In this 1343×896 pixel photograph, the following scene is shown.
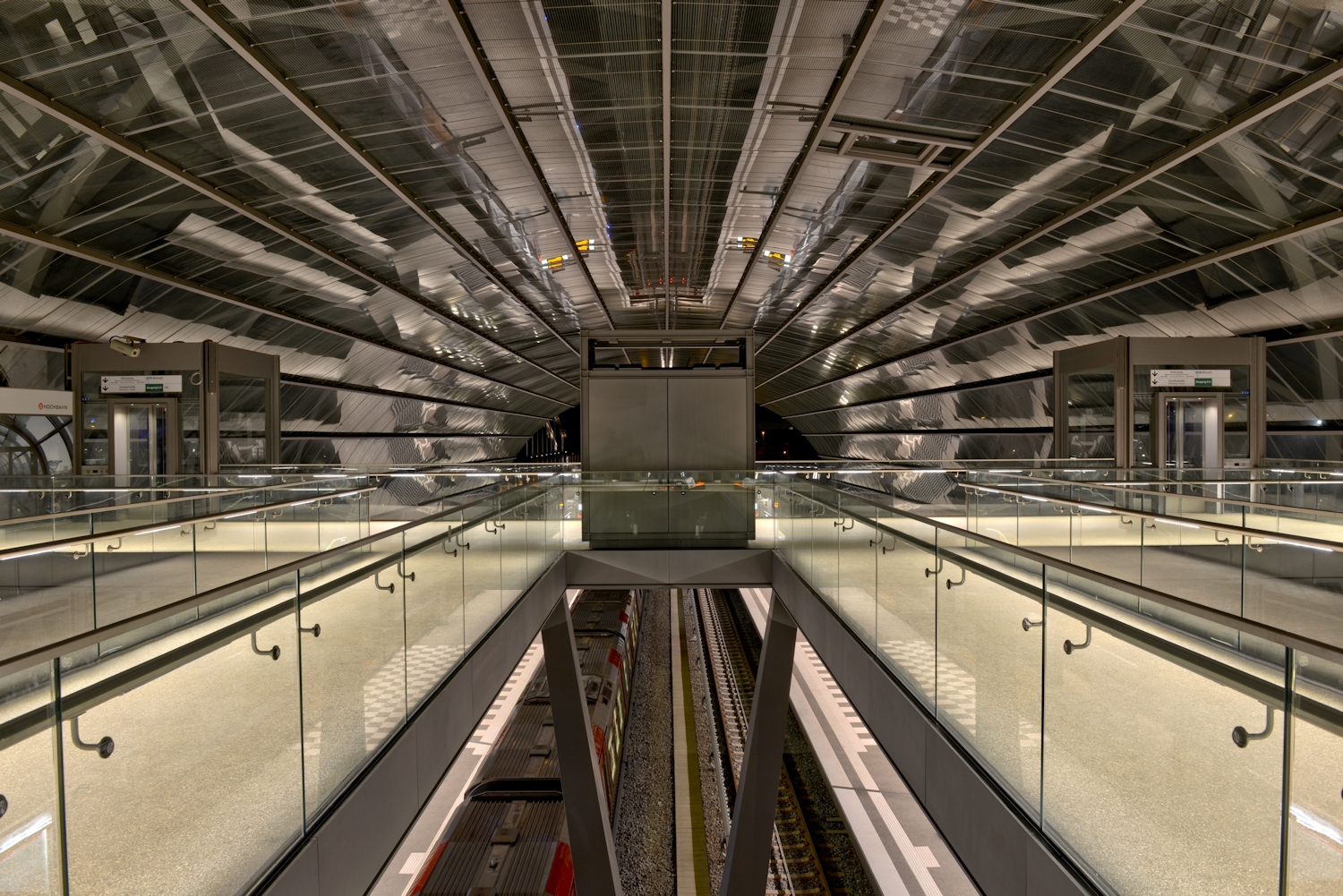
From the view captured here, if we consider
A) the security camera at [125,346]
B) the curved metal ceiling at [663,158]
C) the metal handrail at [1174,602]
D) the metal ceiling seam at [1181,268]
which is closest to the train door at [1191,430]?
the metal ceiling seam at [1181,268]

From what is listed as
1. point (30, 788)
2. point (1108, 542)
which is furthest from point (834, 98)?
point (30, 788)

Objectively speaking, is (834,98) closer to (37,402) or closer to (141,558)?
(141,558)

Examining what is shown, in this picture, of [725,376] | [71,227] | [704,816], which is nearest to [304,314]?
[71,227]

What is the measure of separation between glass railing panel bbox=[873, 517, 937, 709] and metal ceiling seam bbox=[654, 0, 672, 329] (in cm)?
916

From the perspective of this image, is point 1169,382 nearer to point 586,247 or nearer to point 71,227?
point 586,247

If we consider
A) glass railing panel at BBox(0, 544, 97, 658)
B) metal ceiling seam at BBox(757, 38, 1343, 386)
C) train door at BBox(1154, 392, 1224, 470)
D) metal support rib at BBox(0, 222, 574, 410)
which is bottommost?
glass railing panel at BBox(0, 544, 97, 658)

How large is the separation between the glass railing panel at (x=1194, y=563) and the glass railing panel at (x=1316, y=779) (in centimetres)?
550

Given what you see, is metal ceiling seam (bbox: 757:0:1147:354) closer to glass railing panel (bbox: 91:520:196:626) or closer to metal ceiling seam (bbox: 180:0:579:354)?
metal ceiling seam (bbox: 180:0:579:354)

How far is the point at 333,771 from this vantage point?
368 centimetres

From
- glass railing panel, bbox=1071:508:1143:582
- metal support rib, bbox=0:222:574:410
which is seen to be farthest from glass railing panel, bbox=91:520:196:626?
metal support rib, bbox=0:222:574:410

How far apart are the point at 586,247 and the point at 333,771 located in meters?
22.9

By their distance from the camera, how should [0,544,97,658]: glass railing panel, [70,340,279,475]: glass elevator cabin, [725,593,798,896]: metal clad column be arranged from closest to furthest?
[0,544,97,658]: glass railing panel
[725,593,798,896]: metal clad column
[70,340,279,475]: glass elevator cabin

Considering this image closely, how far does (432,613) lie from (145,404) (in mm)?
17050

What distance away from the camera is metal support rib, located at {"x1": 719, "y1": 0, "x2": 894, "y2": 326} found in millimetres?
11531
